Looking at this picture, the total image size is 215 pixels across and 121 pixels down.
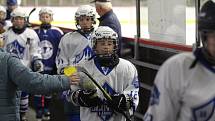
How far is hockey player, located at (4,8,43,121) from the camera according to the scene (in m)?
4.93

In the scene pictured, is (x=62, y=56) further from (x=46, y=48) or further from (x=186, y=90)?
(x=186, y=90)

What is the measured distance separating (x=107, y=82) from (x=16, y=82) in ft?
1.56

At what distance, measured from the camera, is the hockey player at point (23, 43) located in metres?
4.93

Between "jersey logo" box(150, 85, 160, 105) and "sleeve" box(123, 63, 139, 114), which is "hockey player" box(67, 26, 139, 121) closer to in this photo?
"sleeve" box(123, 63, 139, 114)

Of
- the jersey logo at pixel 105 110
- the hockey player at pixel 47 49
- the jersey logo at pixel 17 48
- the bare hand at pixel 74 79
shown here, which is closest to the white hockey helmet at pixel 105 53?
the jersey logo at pixel 105 110

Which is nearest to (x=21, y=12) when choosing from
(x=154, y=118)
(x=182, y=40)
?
(x=182, y=40)

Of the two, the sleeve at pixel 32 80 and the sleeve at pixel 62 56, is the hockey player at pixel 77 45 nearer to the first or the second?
the sleeve at pixel 62 56

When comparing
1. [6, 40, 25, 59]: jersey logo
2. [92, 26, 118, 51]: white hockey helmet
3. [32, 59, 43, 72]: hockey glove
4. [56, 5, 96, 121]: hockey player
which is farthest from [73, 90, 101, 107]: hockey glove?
[6, 40, 25, 59]: jersey logo

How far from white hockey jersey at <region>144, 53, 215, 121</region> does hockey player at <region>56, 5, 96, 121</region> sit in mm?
2055

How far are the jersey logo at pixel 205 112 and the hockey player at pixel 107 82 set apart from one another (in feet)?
3.10

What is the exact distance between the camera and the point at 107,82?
2500 mm

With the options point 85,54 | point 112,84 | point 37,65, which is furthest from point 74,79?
point 37,65

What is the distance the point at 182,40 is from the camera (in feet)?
12.1

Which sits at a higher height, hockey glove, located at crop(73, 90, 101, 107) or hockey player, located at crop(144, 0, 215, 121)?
hockey player, located at crop(144, 0, 215, 121)
